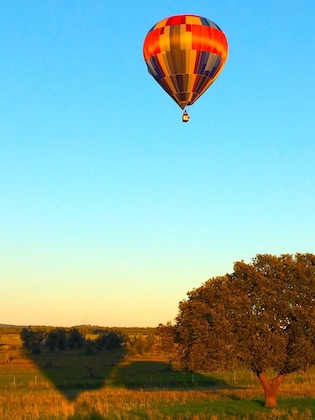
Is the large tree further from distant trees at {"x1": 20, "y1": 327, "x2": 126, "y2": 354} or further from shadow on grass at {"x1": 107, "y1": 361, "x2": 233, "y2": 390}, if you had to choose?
distant trees at {"x1": 20, "y1": 327, "x2": 126, "y2": 354}

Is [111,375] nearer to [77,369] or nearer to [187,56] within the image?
[77,369]

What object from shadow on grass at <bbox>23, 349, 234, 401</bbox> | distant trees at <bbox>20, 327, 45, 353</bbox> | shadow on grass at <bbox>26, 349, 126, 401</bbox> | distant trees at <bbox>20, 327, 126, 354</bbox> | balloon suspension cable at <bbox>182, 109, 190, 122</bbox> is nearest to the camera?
balloon suspension cable at <bbox>182, 109, 190, 122</bbox>

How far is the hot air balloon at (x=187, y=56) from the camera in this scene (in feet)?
169

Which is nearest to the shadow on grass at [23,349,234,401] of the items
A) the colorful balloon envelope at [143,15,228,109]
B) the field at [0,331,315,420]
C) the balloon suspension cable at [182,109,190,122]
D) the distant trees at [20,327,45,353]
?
the field at [0,331,315,420]

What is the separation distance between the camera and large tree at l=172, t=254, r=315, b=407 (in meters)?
39.2

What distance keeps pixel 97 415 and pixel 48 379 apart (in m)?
32.9

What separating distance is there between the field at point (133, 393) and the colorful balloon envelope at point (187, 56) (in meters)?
22.9

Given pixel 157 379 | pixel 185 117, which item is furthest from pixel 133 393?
pixel 185 117

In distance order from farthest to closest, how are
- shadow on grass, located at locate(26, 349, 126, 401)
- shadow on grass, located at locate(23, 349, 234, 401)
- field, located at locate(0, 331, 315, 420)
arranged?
shadow on grass, located at locate(23, 349, 234, 401)
shadow on grass, located at locate(26, 349, 126, 401)
field, located at locate(0, 331, 315, 420)

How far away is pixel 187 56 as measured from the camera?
51688mm

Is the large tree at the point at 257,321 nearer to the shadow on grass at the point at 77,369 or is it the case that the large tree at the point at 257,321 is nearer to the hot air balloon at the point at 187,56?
the shadow on grass at the point at 77,369

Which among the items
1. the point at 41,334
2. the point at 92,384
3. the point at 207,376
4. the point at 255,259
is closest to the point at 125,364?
the point at 207,376

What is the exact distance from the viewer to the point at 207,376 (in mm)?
73188

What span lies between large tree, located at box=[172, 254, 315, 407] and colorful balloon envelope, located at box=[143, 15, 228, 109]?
54.8 feet
